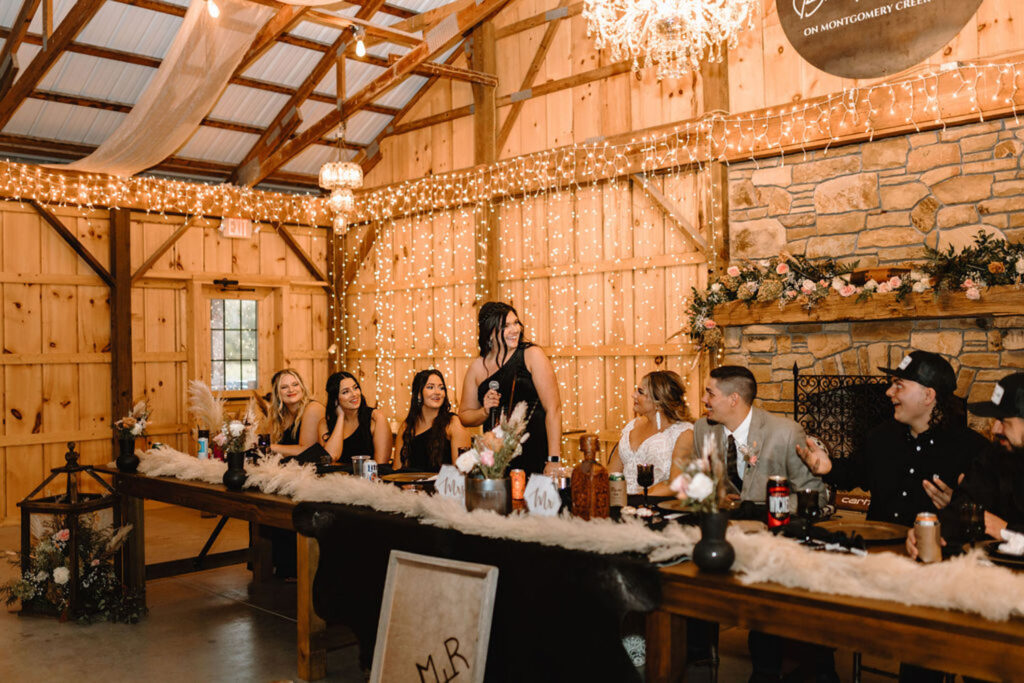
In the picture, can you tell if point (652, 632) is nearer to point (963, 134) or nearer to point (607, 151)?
point (963, 134)

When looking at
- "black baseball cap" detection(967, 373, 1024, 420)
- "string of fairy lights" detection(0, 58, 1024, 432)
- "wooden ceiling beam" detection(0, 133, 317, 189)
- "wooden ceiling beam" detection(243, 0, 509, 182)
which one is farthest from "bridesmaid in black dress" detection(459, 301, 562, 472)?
"wooden ceiling beam" detection(0, 133, 317, 189)

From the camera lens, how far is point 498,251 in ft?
27.7

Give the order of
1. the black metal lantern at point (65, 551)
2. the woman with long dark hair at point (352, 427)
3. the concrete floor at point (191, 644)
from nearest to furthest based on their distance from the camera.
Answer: the concrete floor at point (191, 644), the black metal lantern at point (65, 551), the woman with long dark hair at point (352, 427)

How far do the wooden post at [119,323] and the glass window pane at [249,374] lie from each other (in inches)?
50.1

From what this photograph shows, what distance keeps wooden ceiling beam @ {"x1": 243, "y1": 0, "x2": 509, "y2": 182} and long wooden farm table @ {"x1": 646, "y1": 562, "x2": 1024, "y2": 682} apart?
6.14 m

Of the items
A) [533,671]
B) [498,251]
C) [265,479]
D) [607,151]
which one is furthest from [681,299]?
[533,671]

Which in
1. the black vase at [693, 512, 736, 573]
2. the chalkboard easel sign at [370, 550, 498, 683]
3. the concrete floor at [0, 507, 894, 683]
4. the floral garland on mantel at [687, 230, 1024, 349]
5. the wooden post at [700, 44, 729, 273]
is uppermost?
the wooden post at [700, 44, 729, 273]

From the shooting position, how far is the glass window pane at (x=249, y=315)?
923 cm

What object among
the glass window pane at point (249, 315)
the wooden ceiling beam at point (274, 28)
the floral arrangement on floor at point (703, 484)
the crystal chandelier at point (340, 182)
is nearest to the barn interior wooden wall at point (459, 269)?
the glass window pane at point (249, 315)

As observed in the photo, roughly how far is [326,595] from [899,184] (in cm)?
456

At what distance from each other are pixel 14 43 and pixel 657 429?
5.61 meters

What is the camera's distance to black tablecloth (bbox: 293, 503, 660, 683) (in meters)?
2.50

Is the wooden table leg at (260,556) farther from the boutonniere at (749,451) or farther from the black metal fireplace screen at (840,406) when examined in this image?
the black metal fireplace screen at (840,406)

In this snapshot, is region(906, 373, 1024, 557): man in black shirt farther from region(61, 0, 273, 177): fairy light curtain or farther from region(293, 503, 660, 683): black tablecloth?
region(61, 0, 273, 177): fairy light curtain
